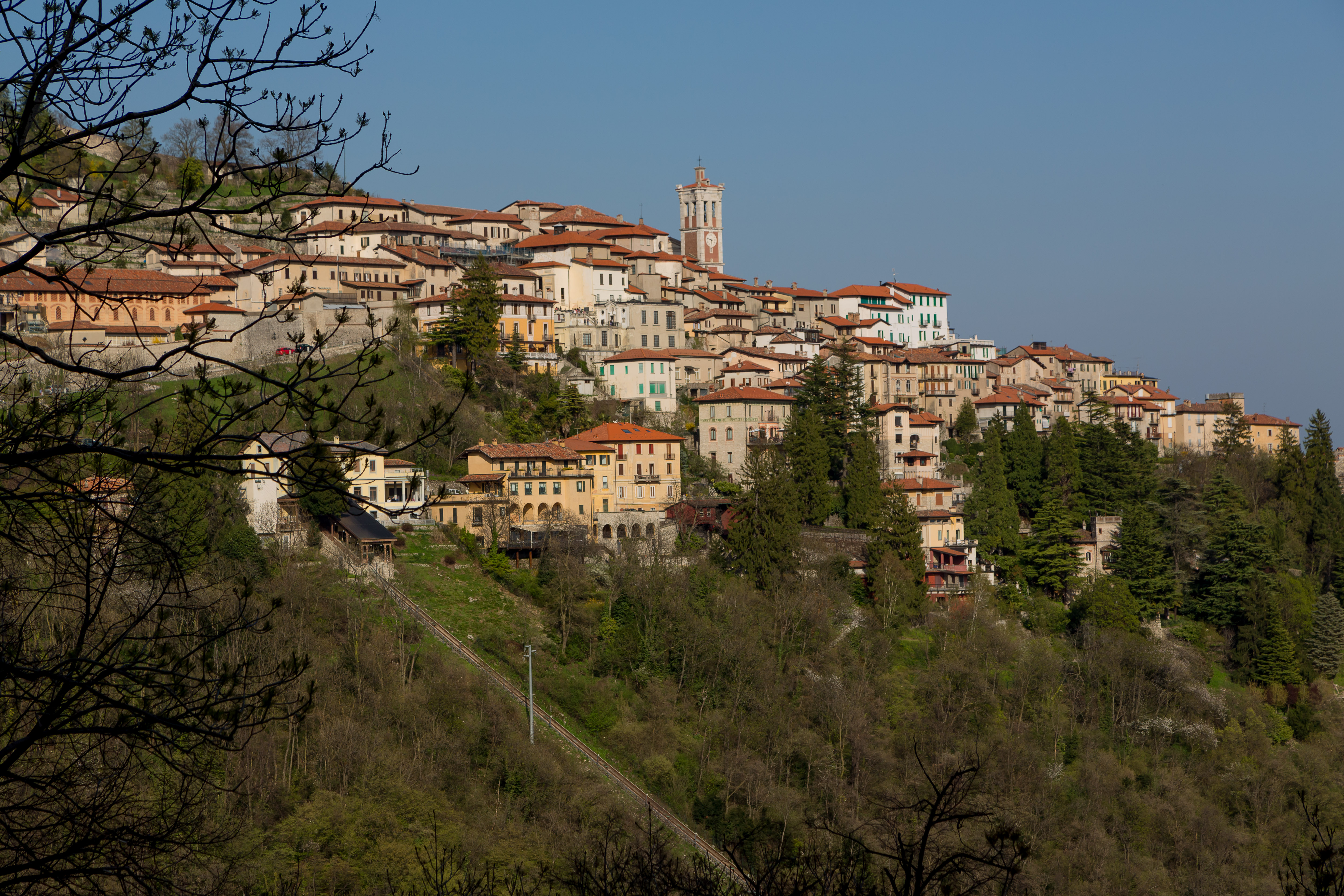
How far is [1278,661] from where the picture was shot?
192 feet

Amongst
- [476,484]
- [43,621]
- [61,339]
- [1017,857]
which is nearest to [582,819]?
[43,621]

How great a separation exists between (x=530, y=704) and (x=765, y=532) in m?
14.8

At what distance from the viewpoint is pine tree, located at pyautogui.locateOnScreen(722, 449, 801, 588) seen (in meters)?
53.0

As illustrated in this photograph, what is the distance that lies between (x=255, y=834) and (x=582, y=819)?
11.0 meters

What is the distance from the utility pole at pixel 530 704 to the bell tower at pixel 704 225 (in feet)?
210

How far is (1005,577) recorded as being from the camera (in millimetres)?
60781

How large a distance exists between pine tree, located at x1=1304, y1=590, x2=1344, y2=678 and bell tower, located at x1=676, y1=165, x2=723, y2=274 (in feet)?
176

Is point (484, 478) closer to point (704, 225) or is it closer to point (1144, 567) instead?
point (1144, 567)

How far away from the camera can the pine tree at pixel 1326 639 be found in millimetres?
60281

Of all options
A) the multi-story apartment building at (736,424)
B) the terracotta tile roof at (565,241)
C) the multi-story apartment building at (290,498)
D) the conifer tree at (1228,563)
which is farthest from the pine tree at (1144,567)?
the terracotta tile roof at (565,241)

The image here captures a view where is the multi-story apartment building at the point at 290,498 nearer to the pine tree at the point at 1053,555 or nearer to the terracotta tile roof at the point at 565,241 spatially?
the pine tree at the point at 1053,555

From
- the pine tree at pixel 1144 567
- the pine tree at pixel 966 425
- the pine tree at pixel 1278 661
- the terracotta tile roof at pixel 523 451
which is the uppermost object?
the pine tree at pixel 966 425

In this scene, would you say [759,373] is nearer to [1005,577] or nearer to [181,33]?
[1005,577]

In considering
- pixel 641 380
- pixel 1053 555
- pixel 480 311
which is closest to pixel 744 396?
pixel 641 380
